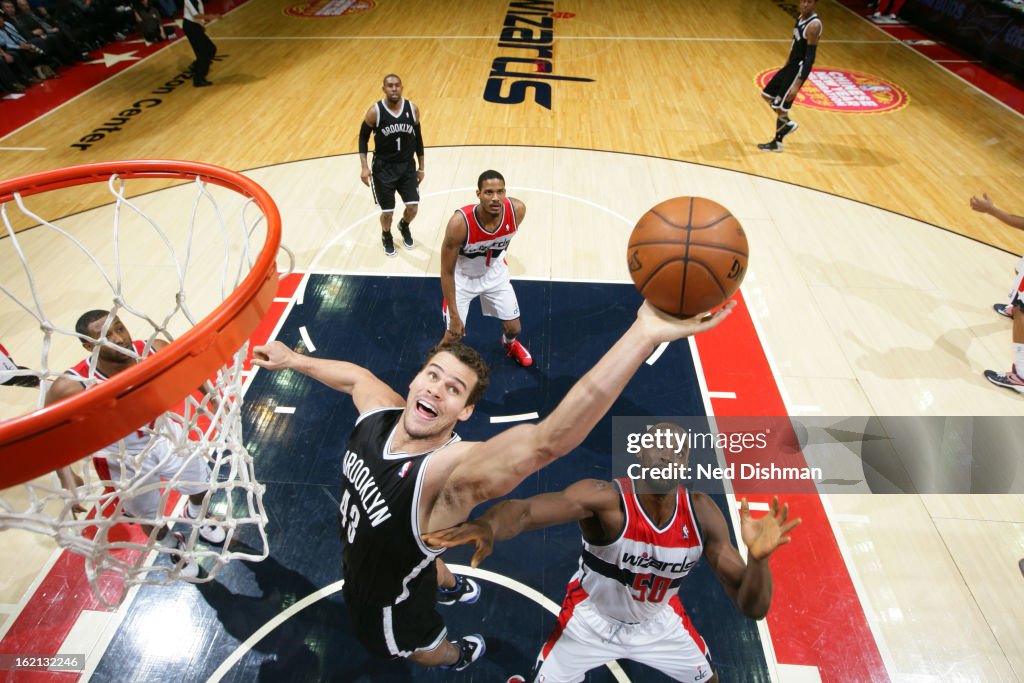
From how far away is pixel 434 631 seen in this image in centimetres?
283

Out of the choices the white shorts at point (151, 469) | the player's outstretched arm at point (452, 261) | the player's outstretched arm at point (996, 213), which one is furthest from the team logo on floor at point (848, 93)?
the white shorts at point (151, 469)

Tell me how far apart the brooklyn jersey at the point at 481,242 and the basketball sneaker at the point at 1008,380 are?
4.19 meters

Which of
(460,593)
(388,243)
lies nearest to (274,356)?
(460,593)

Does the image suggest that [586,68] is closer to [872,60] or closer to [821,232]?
[872,60]

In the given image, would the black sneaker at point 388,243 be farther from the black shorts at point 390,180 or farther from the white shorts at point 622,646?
the white shorts at point 622,646

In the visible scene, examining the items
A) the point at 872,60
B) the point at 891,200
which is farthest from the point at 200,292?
the point at 872,60

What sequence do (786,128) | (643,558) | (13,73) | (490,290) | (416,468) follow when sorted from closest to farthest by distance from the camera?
1. (416,468)
2. (643,558)
3. (490,290)
4. (786,128)
5. (13,73)

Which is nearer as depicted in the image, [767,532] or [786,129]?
[767,532]

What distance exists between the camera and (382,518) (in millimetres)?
2432

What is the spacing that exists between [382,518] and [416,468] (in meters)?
0.27

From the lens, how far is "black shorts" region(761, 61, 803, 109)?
768 centimetres

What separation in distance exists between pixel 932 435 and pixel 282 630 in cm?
477

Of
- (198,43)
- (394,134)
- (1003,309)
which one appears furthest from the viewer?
(198,43)

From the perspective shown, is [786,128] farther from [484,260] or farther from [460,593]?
[460,593]
